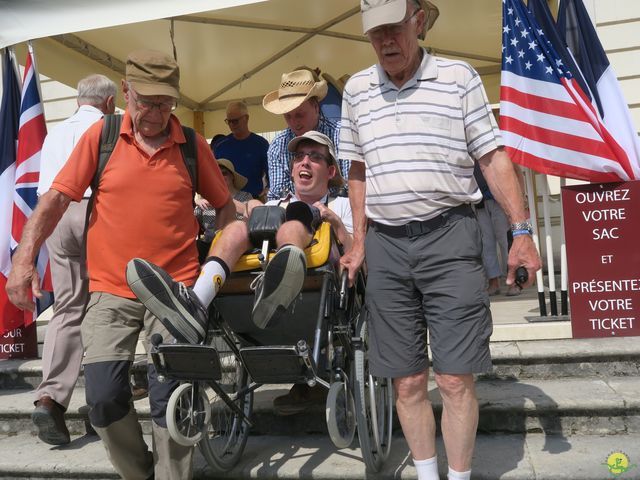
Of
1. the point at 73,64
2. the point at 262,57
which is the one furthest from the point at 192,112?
the point at 73,64

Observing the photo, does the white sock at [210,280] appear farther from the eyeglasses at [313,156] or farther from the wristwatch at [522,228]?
the wristwatch at [522,228]

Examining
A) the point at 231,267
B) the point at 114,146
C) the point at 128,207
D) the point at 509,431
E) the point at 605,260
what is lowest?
the point at 509,431

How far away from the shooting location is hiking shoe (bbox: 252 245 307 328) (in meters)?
2.78

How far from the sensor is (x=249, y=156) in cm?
609

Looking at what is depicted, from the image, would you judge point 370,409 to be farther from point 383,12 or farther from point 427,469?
point 383,12

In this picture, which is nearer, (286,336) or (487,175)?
(487,175)

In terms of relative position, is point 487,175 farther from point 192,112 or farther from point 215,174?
point 192,112

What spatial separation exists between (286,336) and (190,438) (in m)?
0.69

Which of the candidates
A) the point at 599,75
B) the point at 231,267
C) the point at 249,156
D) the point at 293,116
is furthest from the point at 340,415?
the point at 249,156

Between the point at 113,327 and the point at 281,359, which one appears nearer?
the point at 281,359

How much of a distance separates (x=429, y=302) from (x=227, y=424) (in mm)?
1305

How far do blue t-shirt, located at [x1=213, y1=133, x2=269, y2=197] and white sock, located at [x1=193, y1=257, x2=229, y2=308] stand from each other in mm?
2964

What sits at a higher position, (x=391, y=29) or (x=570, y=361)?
(x=391, y=29)

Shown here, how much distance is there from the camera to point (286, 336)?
3316mm
